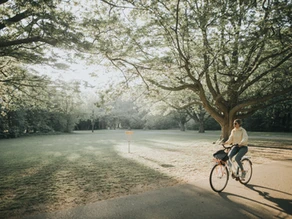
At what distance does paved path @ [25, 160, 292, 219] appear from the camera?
393 centimetres

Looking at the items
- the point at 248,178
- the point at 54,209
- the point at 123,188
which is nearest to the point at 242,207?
the point at 248,178

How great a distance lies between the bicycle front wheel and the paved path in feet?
0.53

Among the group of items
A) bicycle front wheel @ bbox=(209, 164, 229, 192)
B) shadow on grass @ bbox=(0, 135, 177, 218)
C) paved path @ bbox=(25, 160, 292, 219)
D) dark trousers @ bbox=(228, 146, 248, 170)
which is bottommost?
shadow on grass @ bbox=(0, 135, 177, 218)

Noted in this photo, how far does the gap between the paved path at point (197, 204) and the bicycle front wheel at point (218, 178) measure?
16 cm

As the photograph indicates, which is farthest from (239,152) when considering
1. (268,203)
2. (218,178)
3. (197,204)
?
(197,204)

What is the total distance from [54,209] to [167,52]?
10.4 meters

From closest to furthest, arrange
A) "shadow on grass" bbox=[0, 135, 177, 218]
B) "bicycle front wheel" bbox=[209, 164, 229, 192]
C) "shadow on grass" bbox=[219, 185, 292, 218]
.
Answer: "shadow on grass" bbox=[219, 185, 292, 218] → "shadow on grass" bbox=[0, 135, 177, 218] → "bicycle front wheel" bbox=[209, 164, 229, 192]

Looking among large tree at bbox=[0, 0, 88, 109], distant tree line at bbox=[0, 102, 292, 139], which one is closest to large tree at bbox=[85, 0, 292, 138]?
large tree at bbox=[0, 0, 88, 109]

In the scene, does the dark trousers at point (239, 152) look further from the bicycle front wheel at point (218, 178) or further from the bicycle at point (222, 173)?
the bicycle front wheel at point (218, 178)

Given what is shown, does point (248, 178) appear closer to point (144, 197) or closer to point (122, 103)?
point (144, 197)

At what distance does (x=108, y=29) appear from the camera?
8.28m

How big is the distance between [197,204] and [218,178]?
4.20ft

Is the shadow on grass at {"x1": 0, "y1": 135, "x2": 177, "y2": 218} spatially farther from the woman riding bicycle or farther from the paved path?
the woman riding bicycle

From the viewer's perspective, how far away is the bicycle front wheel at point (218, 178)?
5191 millimetres
